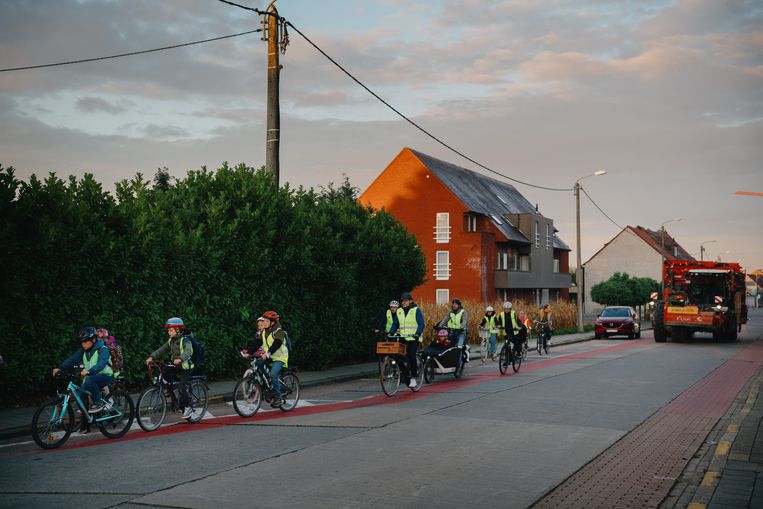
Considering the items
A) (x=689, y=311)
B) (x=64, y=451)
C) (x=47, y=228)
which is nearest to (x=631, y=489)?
(x=64, y=451)

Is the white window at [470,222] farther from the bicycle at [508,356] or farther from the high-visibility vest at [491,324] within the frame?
the bicycle at [508,356]

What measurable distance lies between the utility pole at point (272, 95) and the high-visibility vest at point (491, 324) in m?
8.24

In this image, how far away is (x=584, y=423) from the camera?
11.2 meters

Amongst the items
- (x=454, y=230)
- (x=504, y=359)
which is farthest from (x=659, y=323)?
(x=454, y=230)

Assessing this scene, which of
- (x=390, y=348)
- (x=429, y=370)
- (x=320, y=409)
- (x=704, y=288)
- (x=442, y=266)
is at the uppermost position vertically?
(x=442, y=266)

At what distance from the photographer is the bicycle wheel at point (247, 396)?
1207 cm

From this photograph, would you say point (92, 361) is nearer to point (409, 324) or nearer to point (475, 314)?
point (409, 324)

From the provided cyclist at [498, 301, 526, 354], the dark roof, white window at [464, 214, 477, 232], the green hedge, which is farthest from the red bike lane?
the dark roof

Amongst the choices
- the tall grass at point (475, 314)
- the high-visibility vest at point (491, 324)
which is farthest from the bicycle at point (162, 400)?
the tall grass at point (475, 314)

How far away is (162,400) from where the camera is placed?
37.0 feet

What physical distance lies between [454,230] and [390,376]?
3670 centimetres

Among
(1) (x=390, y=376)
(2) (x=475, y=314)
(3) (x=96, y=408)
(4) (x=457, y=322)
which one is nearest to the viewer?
(3) (x=96, y=408)

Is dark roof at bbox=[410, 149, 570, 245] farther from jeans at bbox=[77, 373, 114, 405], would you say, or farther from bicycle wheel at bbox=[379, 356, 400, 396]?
jeans at bbox=[77, 373, 114, 405]

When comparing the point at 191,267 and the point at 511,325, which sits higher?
the point at 191,267
